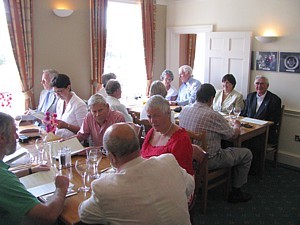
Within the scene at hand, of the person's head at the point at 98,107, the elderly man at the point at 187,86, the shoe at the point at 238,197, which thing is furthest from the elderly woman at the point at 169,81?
the person's head at the point at 98,107

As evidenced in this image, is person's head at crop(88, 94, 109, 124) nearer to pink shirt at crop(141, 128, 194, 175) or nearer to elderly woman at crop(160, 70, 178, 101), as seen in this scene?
pink shirt at crop(141, 128, 194, 175)

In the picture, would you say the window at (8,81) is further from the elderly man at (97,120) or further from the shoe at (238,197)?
the shoe at (238,197)

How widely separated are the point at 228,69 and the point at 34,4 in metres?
3.04

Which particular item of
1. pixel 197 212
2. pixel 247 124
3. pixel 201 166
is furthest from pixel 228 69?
pixel 201 166

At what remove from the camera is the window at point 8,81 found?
425cm

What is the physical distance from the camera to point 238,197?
3312 millimetres

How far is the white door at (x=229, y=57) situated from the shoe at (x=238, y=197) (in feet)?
6.09

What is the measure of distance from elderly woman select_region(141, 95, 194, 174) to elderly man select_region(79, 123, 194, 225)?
567 mm

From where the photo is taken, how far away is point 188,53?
22.0ft

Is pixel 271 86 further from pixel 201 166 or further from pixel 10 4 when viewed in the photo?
pixel 10 4

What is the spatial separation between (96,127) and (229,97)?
2.32 meters

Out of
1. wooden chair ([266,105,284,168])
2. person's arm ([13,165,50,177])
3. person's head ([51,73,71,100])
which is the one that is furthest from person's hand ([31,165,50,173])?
wooden chair ([266,105,284,168])

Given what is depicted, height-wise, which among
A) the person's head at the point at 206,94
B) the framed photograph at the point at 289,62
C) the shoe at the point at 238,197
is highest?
the framed photograph at the point at 289,62

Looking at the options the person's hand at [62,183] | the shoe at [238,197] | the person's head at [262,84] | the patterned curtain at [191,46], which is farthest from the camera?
the patterned curtain at [191,46]
